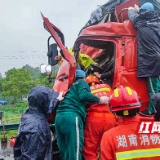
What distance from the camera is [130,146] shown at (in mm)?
1334

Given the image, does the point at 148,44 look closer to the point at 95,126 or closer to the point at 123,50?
the point at 123,50

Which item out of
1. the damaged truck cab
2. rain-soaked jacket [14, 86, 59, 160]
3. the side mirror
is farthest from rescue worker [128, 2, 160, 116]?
rain-soaked jacket [14, 86, 59, 160]

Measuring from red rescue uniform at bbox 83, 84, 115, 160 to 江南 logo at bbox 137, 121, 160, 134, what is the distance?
4.16 ft

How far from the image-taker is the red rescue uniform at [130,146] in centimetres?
132

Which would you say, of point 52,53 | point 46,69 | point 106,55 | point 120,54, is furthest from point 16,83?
point 120,54

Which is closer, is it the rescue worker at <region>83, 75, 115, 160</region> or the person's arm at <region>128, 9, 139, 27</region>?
the rescue worker at <region>83, 75, 115, 160</region>

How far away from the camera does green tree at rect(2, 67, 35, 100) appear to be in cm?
2950

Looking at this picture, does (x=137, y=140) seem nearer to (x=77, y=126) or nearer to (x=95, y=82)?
(x=77, y=126)

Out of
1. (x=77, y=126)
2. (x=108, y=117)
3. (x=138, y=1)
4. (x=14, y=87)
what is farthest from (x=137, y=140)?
(x=14, y=87)

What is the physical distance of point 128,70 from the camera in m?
2.95

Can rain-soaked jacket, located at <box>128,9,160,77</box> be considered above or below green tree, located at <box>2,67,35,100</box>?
above

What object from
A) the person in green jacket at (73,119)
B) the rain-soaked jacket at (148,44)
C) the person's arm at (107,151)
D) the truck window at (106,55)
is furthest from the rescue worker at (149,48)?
the person's arm at (107,151)

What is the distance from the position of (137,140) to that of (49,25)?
2.02 meters

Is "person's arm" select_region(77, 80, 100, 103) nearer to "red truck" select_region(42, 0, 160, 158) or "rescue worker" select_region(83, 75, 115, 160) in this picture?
"rescue worker" select_region(83, 75, 115, 160)
